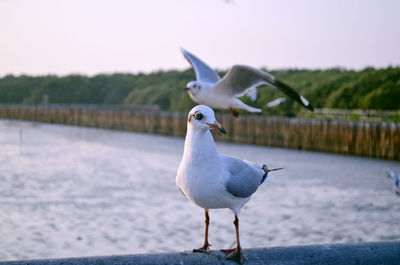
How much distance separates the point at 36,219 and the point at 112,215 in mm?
1613

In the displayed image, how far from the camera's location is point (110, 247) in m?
9.78

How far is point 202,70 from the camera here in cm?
529

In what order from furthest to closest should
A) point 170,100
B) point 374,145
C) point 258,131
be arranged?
point 170,100, point 258,131, point 374,145

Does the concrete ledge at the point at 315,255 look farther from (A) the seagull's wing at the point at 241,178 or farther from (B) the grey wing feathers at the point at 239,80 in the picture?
(B) the grey wing feathers at the point at 239,80

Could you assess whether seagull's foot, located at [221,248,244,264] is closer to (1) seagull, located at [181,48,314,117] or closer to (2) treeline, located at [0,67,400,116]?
(1) seagull, located at [181,48,314,117]

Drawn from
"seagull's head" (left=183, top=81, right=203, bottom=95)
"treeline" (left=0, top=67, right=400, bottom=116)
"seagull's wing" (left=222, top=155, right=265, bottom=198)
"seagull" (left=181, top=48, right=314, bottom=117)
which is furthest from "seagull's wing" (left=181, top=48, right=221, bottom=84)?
"treeline" (left=0, top=67, right=400, bottom=116)

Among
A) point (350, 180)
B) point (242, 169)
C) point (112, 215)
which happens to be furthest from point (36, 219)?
point (350, 180)

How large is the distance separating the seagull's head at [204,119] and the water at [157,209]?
6.88 meters

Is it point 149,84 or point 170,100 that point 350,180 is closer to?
point 170,100

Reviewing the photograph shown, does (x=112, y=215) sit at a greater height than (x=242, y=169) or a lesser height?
lesser

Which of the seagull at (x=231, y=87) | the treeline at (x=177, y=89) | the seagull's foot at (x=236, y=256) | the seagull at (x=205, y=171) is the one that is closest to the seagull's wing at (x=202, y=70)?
the seagull at (x=231, y=87)

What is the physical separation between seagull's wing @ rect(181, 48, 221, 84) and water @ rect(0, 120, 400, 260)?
5.01 m

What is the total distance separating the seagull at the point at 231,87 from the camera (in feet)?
13.7

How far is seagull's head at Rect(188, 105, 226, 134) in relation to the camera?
295 cm
